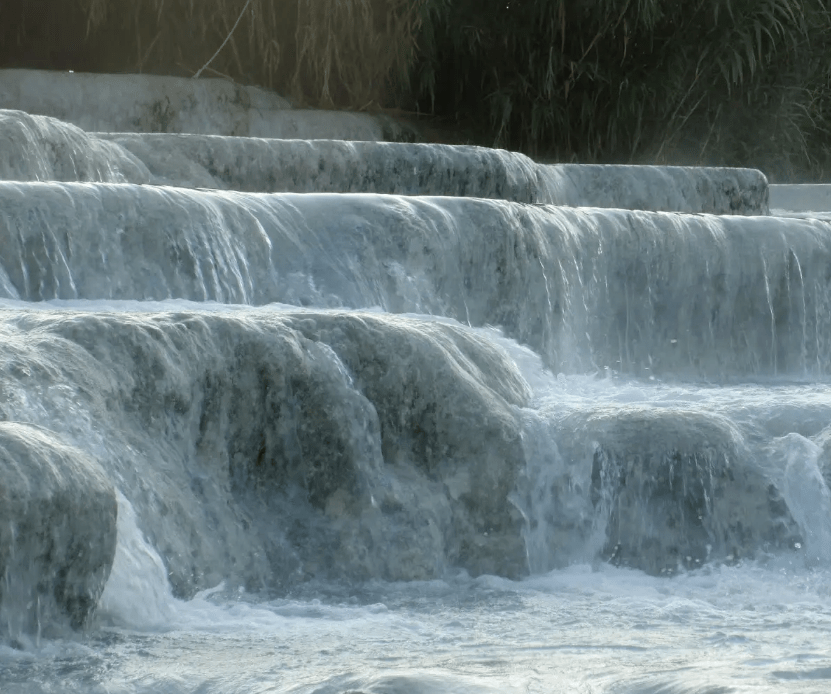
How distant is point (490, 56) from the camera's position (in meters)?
10.2

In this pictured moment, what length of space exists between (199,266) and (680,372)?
235 cm

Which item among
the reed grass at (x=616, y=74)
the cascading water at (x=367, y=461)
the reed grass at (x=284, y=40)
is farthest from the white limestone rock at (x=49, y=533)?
the reed grass at (x=616, y=74)

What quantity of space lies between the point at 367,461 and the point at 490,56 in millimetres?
6879

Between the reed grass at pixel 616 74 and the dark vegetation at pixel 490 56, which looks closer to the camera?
the dark vegetation at pixel 490 56

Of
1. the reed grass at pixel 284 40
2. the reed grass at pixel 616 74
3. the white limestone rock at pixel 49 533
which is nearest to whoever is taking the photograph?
the white limestone rock at pixel 49 533

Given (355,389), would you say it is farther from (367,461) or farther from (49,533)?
(49,533)

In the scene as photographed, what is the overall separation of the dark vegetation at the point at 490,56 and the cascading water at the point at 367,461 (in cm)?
395

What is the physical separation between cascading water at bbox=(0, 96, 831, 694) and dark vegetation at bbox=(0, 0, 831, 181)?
13.0ft

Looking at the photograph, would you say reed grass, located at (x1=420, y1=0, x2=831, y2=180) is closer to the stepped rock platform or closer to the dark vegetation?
the dark vegetation

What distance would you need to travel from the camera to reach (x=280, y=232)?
4.96 m

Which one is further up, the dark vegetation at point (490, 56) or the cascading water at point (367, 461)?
the dark vegetation at point (490, 56)

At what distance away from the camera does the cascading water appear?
2.76 m

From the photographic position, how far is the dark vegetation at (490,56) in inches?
384

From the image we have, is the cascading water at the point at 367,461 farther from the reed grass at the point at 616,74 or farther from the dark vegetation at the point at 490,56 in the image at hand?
the reed grass at the point at 616,74
